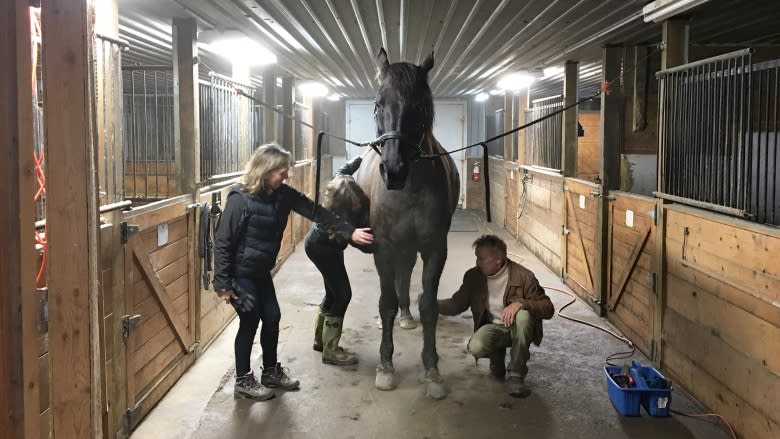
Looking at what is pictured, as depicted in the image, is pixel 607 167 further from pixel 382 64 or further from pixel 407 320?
pixel 382 64

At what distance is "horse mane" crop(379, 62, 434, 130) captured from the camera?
9.43 feet

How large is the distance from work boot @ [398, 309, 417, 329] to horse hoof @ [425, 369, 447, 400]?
1.11 m

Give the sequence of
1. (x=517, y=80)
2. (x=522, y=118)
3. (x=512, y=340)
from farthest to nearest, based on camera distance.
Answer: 1. (x=522, y=118)
2. (x=517, y=80)
3. (x=512, y=340)

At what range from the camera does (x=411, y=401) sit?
3.14m

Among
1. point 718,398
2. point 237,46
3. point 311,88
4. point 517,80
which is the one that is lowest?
point 718,398

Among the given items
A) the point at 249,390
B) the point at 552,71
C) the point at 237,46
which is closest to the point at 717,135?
the point at 249,390

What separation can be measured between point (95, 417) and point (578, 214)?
478cm

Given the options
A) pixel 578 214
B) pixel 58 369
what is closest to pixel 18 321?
pixel 58 369

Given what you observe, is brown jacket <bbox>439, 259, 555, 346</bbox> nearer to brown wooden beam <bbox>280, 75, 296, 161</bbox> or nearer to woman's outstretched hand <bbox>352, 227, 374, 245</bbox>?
woman's outstretched hand <bbox>352, 227, 374, 245</bbox>

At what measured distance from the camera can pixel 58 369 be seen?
60.3 inches

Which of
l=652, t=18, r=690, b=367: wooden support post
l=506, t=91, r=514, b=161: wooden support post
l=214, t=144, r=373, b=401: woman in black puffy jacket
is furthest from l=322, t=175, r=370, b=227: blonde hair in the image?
l=506, t=91, r=514, b=161: wooden support post

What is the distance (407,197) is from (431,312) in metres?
0.67

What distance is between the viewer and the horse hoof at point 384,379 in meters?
3.28

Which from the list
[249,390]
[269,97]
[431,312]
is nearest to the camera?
[249,390]
